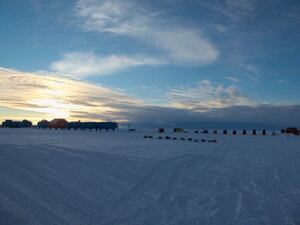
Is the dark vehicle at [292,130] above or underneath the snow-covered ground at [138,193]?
above

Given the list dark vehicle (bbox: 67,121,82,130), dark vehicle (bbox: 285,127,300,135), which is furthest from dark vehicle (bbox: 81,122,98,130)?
dark vehicle (bbox: 285,127,300,135)

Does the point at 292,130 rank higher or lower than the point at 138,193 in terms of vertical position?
higher

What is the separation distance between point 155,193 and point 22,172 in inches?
142

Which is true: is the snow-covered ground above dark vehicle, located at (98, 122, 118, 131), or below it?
below

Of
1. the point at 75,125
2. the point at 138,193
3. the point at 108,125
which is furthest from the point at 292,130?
the point at 75,125

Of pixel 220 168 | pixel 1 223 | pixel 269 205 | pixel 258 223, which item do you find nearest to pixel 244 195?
pixel 269 205

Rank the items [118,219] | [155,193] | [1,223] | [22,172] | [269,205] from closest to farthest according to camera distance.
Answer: [1,223]
[118,219]
[269,205]
[155,193]
[22,172]

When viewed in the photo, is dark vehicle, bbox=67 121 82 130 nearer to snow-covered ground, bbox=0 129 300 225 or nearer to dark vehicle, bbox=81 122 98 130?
dark vehicle, bbox=81 122 98 130

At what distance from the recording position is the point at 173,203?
476 cm

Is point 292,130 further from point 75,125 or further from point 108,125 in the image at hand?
point 75,125

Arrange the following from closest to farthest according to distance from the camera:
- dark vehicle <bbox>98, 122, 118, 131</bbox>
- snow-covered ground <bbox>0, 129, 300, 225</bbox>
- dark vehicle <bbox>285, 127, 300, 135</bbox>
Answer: snow-covered ground <bbox>0, 129, 300, 225</bbox>
dark vehicle <bbox>285, 127, 300, 135</bbox>
dark vehicle <bbox>98, 122, 118, 131</bbox>

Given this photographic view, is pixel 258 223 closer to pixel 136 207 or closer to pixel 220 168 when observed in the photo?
pixel 136 207

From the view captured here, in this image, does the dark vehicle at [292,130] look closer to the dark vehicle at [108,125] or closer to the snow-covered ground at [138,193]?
the dark vehicle at [108,125]

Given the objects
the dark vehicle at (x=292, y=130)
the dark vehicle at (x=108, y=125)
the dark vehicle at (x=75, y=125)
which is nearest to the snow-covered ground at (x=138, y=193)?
the dark vehicle at (x=292, y=130)
